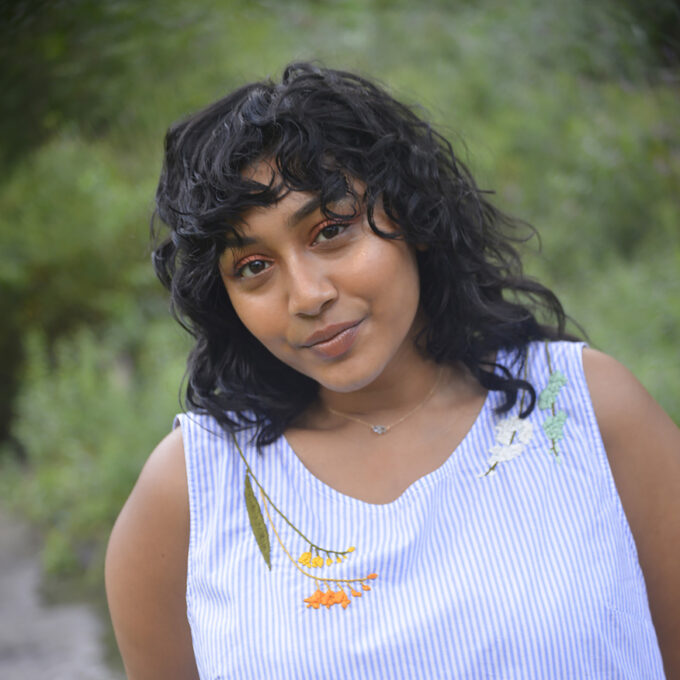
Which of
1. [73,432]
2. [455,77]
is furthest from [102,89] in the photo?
[455,77]

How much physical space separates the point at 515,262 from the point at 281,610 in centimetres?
94

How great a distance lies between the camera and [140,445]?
3.79 m

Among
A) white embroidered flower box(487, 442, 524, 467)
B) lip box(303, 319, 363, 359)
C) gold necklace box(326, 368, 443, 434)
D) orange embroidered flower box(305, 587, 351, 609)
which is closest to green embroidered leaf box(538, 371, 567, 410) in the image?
white embroidered flower box(487, 442, 524, 467)

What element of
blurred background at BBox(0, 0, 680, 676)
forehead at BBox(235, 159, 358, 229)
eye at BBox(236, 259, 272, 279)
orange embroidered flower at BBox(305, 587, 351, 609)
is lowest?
orange embroidered flower at BBox(305, 587, 351, 609)

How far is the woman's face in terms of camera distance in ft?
4.49

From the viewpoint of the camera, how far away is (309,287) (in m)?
1.36

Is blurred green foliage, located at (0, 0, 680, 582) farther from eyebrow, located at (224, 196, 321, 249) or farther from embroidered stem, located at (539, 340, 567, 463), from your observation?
embroidered stem, located at (539, 340, 567, 463)

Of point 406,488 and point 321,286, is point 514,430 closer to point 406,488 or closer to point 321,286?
point 406,488

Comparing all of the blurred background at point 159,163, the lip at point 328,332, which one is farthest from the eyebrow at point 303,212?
the blurred background at point 159,163

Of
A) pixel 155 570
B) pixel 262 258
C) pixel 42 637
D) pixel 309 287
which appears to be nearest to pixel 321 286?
pixel 309 287

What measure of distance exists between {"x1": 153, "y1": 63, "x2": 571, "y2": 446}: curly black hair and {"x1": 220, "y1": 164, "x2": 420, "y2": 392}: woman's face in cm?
3

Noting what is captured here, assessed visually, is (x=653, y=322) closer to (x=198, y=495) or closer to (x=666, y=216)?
(x=666, y=216)

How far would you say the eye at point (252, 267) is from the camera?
1.42m

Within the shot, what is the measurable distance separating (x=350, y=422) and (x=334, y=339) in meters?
0.30
